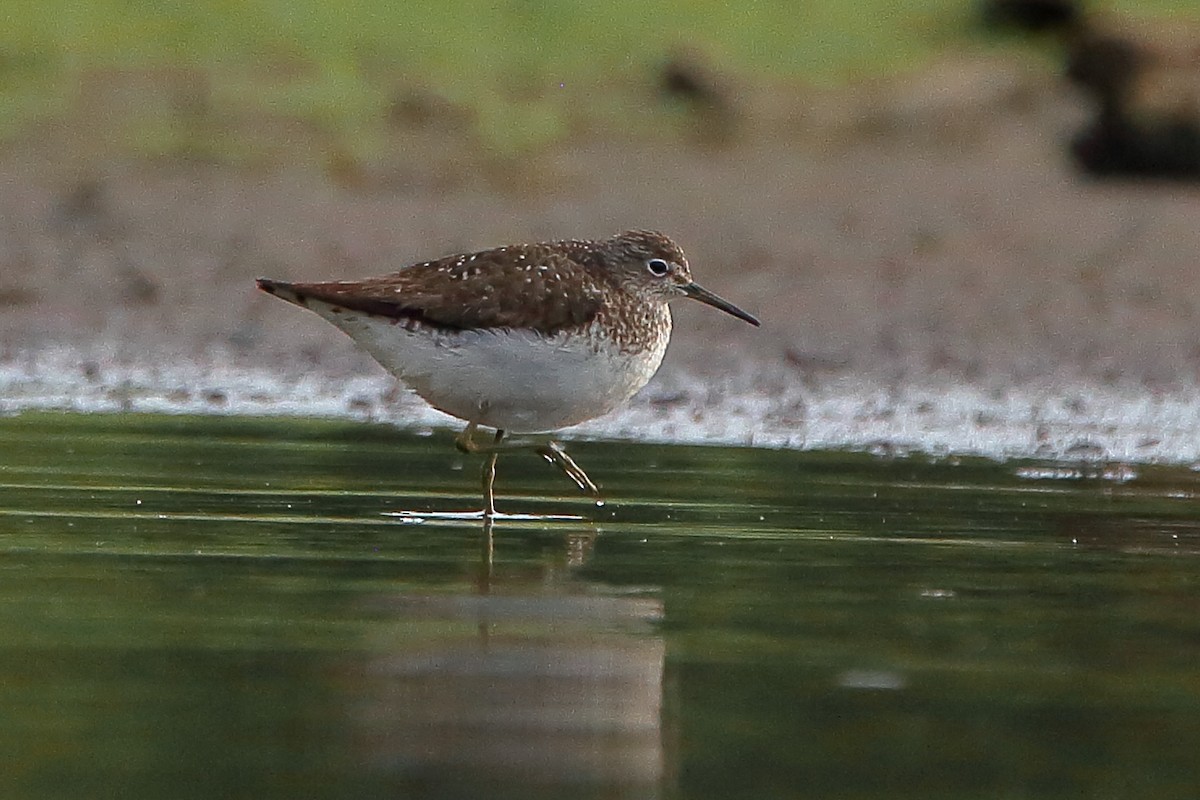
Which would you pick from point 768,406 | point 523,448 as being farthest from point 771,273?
point 523,448

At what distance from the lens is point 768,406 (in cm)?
1112

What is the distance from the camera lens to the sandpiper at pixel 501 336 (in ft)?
26.3

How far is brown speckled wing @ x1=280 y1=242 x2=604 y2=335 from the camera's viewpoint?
26.5 feet

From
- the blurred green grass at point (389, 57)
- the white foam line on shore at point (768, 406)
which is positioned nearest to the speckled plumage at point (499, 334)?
the white foam line on shore at point (768, 406)

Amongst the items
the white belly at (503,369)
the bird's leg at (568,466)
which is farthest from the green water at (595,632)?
the white belly at (503,369)

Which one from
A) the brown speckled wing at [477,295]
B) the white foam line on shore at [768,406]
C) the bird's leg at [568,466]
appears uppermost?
the brown speckled wing at [477,295]

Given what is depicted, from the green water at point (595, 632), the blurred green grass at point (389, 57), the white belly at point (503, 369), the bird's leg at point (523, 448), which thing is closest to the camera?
the green water at point (595, 632)

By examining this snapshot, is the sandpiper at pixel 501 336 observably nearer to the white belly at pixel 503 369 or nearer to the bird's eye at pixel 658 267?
the white belly at pixel 503 369

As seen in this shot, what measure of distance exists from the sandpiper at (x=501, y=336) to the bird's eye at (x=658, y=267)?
1.81 feet

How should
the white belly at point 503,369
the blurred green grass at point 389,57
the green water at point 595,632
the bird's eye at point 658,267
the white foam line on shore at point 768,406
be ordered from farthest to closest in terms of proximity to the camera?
the blurred green grass at point 389,57
the white foam line on shore at point 768,406
the bird's eye at point 658,267
the white belly at point 503,369
the green water at point 595,632

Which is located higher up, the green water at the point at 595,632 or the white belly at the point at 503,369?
the white belly at the point at 503,369

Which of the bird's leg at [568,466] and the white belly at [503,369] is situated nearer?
the white belly at [503,369]

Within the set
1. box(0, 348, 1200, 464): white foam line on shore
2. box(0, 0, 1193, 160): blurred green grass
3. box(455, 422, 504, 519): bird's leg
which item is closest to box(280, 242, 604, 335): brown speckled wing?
box(455, 422, 504, 519): bird's leg

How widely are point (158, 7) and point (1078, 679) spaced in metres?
14.0
